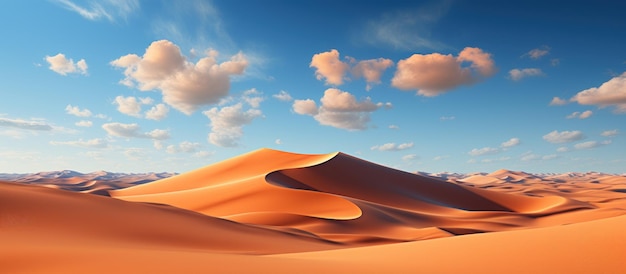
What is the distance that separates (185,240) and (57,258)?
203 inches

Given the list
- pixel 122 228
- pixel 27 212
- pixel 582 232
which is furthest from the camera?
pixel 122 228

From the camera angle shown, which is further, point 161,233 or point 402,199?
point 402,199

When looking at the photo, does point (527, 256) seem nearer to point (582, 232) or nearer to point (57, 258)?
point (582, 232)

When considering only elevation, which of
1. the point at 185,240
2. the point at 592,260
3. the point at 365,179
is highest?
the point at 365,179

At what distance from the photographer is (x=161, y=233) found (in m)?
10.7

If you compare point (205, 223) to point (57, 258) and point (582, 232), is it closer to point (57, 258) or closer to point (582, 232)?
point (57, 258)

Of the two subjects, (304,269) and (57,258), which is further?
(57,258)

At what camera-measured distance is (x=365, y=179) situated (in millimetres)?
48688

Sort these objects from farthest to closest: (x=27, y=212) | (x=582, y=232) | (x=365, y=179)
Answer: (x=365, y=179)
(x=27, y=212)
(x=582, y=232)

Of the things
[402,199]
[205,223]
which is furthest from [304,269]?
[402,199]

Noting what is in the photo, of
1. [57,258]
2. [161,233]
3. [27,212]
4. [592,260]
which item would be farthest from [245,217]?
[592,260]

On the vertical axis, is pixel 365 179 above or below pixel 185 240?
above

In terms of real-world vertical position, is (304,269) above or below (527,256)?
below

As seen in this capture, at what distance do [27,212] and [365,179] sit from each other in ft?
137
